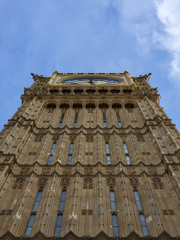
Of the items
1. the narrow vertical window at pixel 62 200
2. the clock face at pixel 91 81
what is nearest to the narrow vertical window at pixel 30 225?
the narrow vertical window at pixel 62 200

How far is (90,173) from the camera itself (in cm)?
2281

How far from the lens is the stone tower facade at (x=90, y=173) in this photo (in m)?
17.0

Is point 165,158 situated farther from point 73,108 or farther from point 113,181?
point 73,108

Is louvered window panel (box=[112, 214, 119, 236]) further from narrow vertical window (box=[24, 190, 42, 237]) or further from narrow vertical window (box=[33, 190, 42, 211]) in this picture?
narrow vertical window (box=[33, 190, 42, 211])

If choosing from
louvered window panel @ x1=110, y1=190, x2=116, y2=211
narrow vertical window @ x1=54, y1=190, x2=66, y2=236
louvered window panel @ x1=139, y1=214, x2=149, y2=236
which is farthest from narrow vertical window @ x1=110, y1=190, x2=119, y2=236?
narrow vertical window @ x1=54, y1=190, x2=66, y2=236

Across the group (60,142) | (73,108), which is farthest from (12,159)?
(73,108)

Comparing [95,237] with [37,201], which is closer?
[95,237]

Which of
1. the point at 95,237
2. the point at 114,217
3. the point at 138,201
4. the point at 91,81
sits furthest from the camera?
the point at 91,81

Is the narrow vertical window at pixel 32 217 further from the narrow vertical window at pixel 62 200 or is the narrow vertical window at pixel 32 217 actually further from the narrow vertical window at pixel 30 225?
the narrow vertical window at pixel 62 200

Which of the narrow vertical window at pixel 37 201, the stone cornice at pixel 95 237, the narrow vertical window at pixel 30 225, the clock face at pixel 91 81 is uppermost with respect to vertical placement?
the clock face at pixel 91 81

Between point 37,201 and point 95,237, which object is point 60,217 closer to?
point 37,201

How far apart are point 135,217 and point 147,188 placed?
3.11 metres

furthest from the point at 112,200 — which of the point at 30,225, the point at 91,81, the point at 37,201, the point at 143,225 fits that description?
the point at 91,81

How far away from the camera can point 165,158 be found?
2298cm
